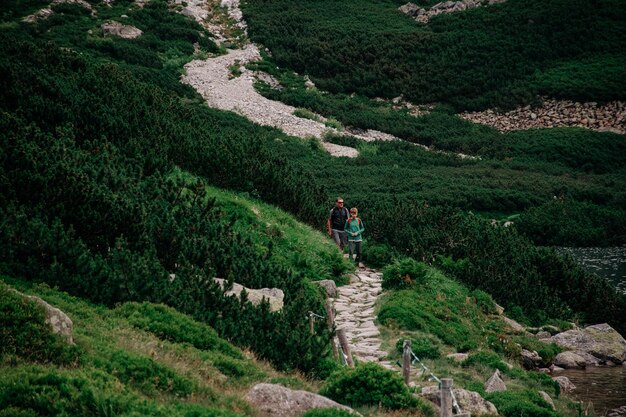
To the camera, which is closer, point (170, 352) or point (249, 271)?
point (170, 352)

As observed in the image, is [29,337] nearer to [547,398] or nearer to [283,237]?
[547,398]

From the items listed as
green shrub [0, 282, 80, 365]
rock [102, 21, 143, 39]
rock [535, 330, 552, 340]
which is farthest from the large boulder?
rock [102, 21, 143, 39]

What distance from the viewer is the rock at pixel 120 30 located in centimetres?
6675

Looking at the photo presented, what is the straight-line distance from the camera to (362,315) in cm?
1747

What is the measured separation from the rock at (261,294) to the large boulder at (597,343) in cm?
945

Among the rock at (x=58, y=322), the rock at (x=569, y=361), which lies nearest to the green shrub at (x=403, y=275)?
the rock at (x=569, y=361)

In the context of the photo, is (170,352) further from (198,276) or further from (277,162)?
(277,162)

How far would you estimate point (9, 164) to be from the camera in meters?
14.0

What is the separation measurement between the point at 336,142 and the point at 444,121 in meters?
13.5

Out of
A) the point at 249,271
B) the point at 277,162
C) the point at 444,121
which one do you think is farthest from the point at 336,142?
the point at 249,271

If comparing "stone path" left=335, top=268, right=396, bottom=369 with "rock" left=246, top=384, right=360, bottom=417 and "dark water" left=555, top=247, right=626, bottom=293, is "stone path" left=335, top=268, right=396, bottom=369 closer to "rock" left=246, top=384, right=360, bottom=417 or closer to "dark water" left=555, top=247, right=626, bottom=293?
"rock" left=246, top=384, right=360, bottom=417

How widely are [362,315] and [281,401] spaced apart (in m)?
8.78

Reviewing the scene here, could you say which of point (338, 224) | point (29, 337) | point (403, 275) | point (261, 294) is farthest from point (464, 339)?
point (29, 337)

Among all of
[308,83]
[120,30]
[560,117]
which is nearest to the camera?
[560,117]
